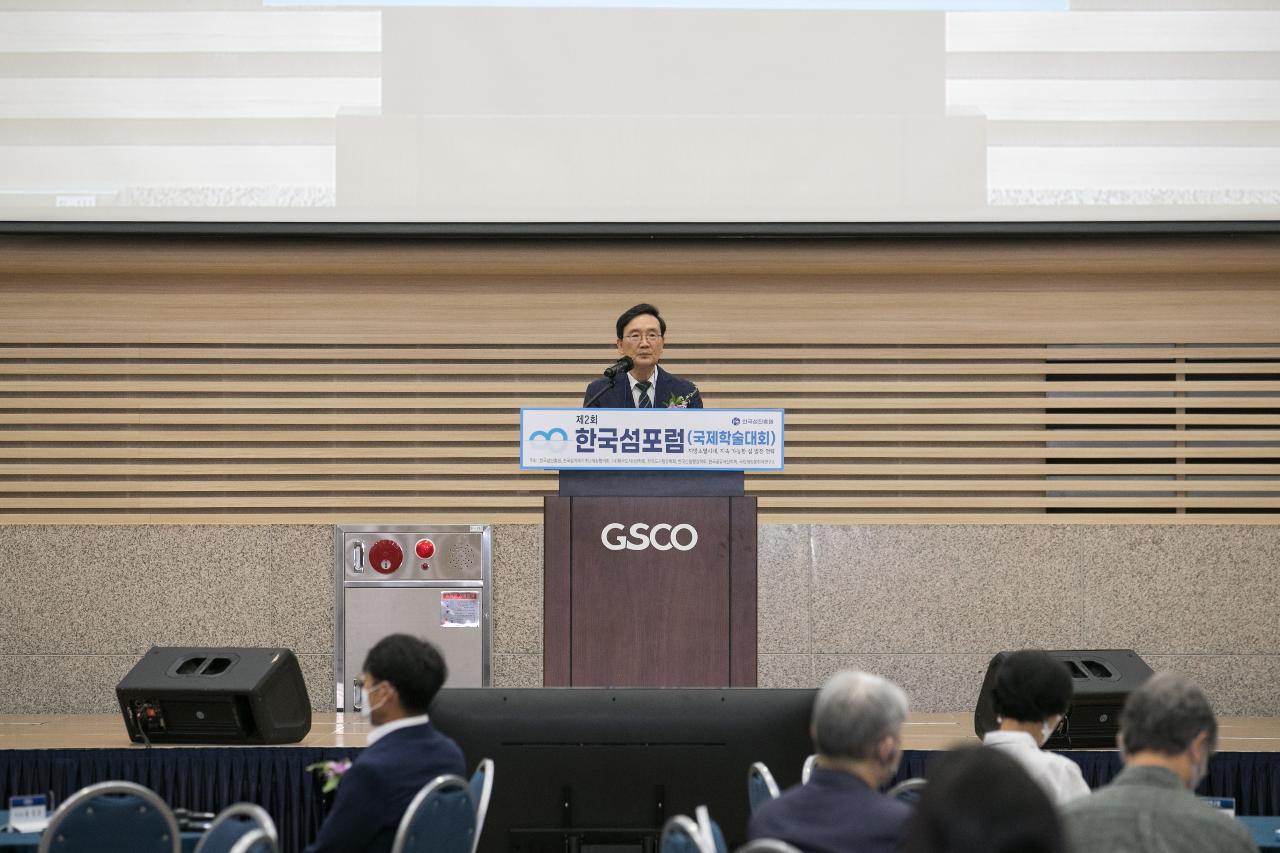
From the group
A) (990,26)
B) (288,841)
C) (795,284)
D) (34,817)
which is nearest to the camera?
(34,817)

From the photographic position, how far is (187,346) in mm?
7078

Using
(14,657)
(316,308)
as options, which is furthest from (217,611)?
(316,308)

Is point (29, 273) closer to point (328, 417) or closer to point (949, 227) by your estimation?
point (328, 417)

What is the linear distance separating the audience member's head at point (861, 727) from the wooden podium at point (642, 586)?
6.61 feet

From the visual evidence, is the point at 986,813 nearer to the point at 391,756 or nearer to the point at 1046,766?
the point at 1046,766

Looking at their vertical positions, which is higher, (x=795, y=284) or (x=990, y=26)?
(x=990, y=26)

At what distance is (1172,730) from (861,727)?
0.54m

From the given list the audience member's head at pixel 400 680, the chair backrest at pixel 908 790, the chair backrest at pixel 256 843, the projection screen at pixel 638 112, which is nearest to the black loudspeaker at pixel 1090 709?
the chair backrest at pixel 908 790

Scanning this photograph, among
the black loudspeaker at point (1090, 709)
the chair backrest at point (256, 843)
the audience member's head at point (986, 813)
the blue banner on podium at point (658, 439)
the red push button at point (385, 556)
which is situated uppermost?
the blue banner on podium at point (658, 439)

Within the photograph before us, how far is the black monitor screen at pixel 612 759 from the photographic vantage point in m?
3.98

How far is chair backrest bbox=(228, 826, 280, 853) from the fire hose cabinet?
3994mm

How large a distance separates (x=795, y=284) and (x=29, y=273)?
153 inches

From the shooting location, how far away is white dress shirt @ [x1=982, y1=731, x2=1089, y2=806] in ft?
10.5

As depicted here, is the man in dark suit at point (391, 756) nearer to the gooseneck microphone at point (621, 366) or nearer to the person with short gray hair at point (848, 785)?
the person with short gray hair at point (848, 785)
